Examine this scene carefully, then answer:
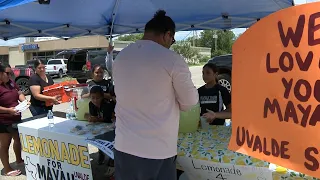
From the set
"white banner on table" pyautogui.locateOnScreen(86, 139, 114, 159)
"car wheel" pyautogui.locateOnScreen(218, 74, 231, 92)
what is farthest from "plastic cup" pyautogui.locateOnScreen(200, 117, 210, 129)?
"car wheel" pyautogui.locateOnScreen(218, 74, 231, 92)

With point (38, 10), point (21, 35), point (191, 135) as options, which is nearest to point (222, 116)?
point (191, 135)

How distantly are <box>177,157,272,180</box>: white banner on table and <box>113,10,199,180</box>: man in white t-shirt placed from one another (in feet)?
1.57

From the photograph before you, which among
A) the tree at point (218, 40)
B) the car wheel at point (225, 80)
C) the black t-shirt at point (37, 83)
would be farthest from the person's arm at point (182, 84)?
the tree at point (218, 40)

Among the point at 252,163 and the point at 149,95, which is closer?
the point at 149,95

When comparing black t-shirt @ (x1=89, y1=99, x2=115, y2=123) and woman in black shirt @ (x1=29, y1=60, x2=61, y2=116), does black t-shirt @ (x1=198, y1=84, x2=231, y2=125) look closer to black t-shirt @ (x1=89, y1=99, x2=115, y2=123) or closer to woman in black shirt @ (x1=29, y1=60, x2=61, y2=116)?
black t-shirt @ (x1=89, y1=99, x2=115, y2=123)

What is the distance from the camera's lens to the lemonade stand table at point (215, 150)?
2086mm

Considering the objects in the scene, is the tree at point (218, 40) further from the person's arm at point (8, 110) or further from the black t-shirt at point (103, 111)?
the person's arm at point (8, 110)

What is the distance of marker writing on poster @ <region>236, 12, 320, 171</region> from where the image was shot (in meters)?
1.36

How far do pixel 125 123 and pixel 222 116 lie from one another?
135cm

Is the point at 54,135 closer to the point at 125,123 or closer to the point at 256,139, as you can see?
the point at 125,123

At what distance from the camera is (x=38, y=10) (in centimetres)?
406

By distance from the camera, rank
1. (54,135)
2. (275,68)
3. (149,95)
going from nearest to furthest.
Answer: (275,68)
(149,95)
(54,135)

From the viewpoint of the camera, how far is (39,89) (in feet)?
14.2

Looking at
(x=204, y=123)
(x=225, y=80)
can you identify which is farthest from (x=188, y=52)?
(x=204, y=123)
